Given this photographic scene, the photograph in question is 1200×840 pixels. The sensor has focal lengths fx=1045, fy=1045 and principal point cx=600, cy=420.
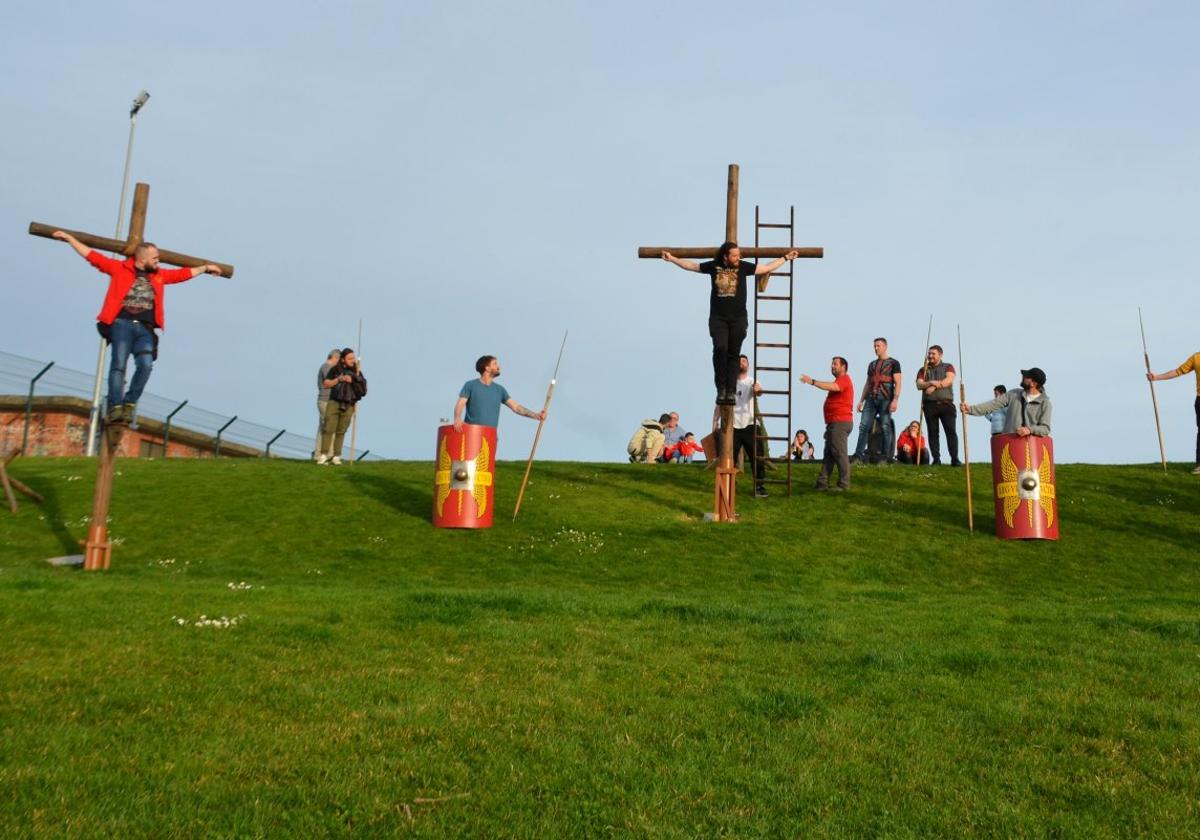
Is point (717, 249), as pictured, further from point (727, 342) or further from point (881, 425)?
point (881, 425)

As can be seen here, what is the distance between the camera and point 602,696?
830 centimetres

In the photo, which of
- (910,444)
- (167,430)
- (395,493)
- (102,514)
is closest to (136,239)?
(102,514)

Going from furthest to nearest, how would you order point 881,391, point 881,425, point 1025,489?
point 881,425
point 881,391
point 1025,489

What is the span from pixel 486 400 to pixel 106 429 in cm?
667

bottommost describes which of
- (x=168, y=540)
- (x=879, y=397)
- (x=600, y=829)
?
(x=600, y=829)

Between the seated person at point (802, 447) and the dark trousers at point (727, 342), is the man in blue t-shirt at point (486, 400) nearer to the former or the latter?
the dark trousers at point (727, 342)

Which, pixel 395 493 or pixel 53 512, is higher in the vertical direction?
pixel 395 493

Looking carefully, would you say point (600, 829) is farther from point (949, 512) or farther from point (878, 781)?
point (949, 512)

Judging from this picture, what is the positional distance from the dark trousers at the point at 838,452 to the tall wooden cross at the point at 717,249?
2.75 m

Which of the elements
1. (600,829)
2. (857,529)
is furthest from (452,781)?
(857,529)

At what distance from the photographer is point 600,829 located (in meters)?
5.87

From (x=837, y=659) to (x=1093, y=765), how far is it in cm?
285

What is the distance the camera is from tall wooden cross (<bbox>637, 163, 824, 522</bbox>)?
19859 millimetres

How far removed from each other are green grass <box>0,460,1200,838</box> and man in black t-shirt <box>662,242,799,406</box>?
4.20 metres
